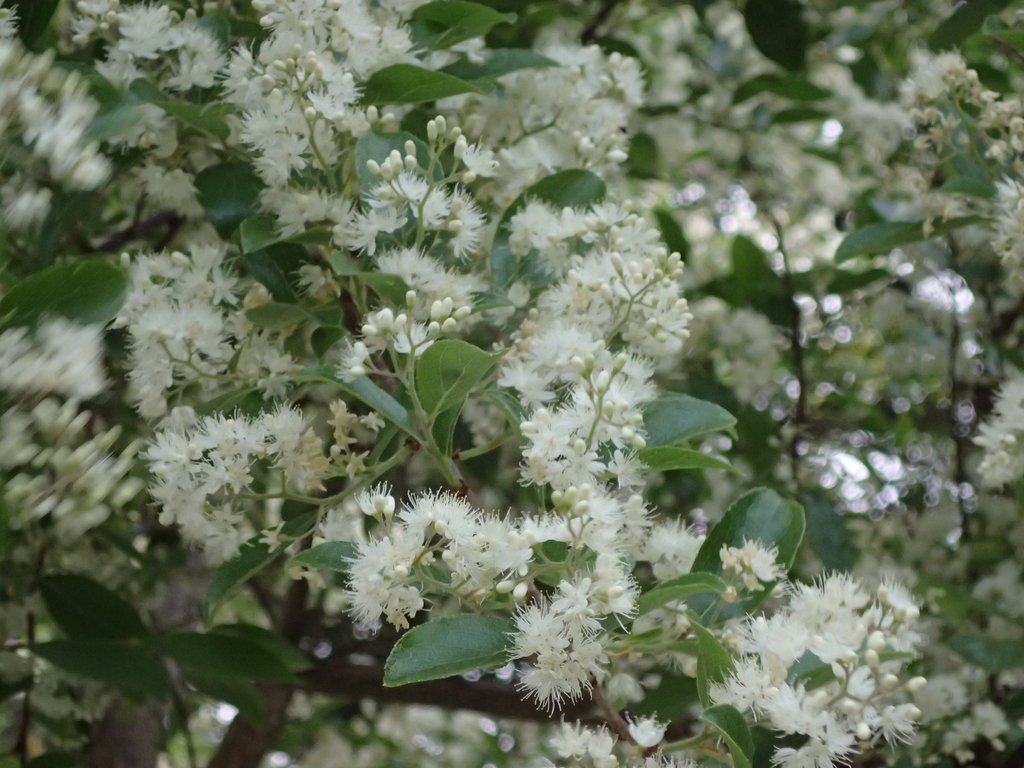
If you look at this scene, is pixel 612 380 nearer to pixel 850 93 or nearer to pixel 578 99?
pixel 578 99

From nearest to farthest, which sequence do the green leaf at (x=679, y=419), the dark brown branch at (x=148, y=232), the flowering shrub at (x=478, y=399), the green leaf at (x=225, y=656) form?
the flowering shrub at (x=478, y=399) → the green leaf at (x=679, y=419) → the green leaf at (x=225, y=656) → the dark brown branch at (x=148, y=232)

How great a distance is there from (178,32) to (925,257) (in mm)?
1729

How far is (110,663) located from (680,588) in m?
1.13

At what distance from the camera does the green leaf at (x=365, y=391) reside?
138 centimetres

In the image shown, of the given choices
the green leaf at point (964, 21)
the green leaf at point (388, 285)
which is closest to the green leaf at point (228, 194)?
the green leaf at point (388, 285)

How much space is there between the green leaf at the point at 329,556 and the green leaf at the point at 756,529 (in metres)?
0.44

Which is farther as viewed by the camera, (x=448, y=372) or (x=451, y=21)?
(x=451, y=21)

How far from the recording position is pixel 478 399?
185 cm

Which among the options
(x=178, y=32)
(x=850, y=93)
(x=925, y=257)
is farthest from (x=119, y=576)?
(x=850, y=93)

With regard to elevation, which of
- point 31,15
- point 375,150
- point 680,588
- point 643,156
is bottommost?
point 643,156

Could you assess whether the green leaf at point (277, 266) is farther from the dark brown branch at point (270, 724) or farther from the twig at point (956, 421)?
the twig at point (956, 421)

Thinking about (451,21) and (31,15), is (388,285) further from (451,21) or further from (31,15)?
(31,15)

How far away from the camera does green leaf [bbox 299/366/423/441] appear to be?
4.54ft

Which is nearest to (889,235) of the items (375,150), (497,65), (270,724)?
(497,65)
